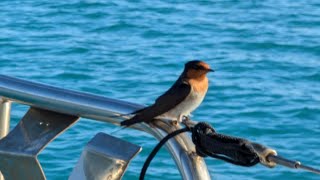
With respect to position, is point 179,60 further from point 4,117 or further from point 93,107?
point 93,107

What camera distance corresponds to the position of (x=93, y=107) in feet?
6.72

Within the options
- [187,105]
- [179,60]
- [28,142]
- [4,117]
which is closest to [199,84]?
[187,105]

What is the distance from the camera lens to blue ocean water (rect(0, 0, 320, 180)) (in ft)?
25.7

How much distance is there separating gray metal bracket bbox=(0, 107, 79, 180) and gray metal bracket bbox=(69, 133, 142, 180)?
0.10m

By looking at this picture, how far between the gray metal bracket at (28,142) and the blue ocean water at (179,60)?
482 centimetres

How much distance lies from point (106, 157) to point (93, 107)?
0.35 ft

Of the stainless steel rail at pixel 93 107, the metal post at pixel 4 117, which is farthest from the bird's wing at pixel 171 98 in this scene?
the metal post at pixel 4 117

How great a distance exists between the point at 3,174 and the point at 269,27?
940 centimetres

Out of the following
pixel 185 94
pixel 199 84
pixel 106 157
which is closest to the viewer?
pixel 106 157

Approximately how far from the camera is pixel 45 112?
2.17 metres

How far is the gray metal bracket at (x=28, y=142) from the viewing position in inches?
83.6

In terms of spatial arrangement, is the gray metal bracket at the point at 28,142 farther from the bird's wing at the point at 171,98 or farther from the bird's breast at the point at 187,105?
the bird's breast at the point at 187,105

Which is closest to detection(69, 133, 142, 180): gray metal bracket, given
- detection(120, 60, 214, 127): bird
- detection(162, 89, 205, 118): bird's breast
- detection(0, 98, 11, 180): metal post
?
detection(0, 98, 11, 180): metal post

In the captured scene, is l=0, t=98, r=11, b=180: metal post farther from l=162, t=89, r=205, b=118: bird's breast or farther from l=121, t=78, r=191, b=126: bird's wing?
l=162, t=89, r=205, b=118: bird's breast
